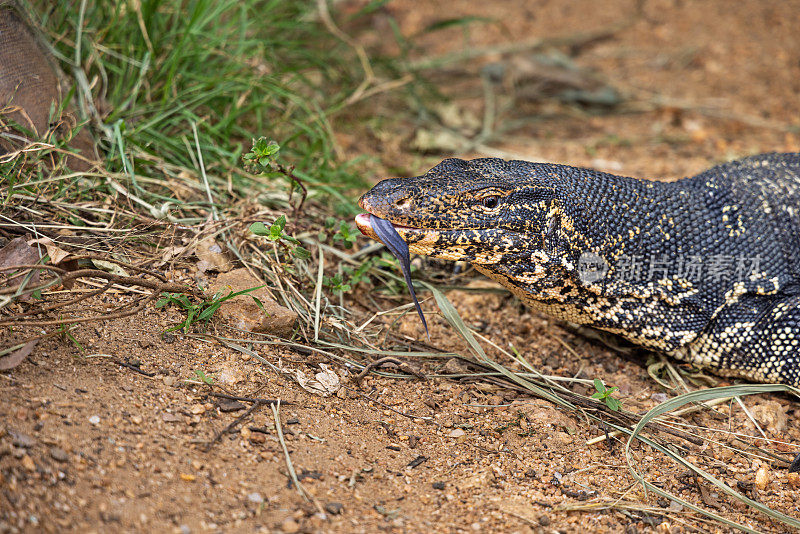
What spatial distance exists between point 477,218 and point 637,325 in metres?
1.37

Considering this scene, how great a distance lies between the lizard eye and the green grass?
140cm

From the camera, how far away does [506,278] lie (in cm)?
414

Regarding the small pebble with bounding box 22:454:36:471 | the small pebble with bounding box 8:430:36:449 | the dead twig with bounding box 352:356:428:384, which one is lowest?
the dead twig with bounding box 352:356:428:384

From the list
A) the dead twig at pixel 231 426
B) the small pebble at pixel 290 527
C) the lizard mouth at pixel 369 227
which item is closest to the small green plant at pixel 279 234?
the lizard mouth at pixel 369 227

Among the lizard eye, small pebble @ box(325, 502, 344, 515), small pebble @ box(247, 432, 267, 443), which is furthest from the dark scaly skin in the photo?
small pebble @ box(325, 502, 344, 515)

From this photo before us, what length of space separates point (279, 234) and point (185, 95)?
6.25 feet

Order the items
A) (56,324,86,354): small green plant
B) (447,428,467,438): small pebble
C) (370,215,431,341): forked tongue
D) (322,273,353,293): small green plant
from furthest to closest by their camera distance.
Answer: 1. (322,273,353,293): small green plant
2. (370,215,431,341): forked tongue
3. (447,428,467,438): small pebble
4. (56,324,86,354): small green plant

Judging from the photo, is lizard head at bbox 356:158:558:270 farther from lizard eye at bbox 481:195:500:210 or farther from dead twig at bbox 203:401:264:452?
dead twig at bbox 203:401:264:452

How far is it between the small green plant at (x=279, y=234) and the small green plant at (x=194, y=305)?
1.39ft

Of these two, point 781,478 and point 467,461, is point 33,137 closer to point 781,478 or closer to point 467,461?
point 467,461

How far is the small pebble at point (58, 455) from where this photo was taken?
267 cm

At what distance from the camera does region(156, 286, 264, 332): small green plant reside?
3658mm

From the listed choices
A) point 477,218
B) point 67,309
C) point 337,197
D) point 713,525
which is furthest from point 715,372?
point 67,309

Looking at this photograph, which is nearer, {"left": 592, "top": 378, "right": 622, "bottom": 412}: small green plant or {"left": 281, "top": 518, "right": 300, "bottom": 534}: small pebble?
{"left": 281, "top": 518, "right": 300, "bottom": 534}: small pebble
